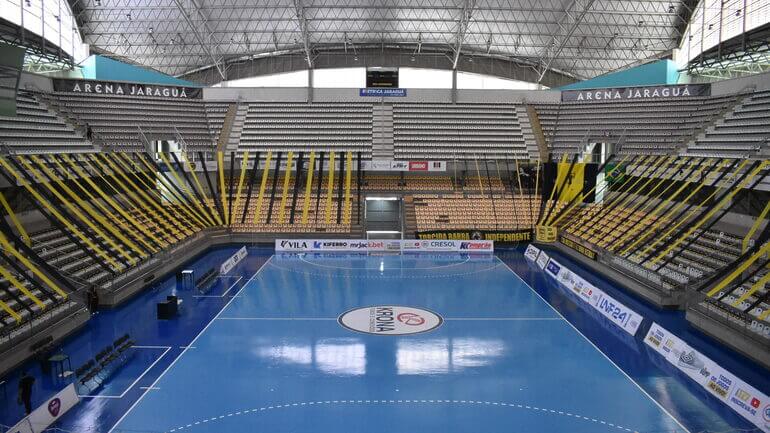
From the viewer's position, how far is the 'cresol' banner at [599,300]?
56.3 feet

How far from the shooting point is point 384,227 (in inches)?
1357

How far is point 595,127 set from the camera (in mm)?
39656

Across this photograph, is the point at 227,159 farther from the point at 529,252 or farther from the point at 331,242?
the point at 529,252

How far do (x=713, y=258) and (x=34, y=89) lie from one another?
3578cm

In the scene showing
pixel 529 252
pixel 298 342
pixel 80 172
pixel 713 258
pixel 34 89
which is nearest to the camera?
pixel 298 342

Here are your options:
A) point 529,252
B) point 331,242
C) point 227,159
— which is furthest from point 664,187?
point 227,159

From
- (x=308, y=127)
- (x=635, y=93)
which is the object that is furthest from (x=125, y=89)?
(x=635, y=93)

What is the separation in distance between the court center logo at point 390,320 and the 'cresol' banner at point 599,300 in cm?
530

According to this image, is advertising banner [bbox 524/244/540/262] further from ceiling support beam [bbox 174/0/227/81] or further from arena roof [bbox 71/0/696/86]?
ceiling support beam [bbox 174/0/227/81]

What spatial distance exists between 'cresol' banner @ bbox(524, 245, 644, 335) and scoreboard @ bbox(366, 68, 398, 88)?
20197 millimetres

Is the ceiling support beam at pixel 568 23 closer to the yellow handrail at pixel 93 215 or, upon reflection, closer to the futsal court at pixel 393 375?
the futsal court at pixel 393 375

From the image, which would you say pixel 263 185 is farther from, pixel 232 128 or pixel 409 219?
pixel 409 219

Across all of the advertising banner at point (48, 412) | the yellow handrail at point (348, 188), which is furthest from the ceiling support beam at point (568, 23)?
the advertising banner at point (48, 412)

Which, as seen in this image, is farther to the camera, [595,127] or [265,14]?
[265,14]
